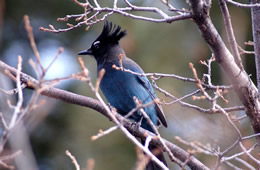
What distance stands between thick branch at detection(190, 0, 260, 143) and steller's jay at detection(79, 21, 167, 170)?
1627 mm

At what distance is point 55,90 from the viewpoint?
4008 millimetres

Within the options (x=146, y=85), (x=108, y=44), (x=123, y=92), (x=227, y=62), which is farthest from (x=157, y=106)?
(x=227, y=62)

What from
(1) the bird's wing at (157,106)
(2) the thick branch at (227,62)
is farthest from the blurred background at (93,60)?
(2) the thick branch at (227,62)

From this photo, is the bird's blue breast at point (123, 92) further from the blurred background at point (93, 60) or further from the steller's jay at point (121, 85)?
the blurred background at point (93, 60)

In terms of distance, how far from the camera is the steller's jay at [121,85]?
16.5 feet

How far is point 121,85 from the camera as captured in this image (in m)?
5.08

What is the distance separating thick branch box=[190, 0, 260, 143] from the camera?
292 centimetres

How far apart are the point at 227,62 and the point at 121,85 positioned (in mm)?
2105

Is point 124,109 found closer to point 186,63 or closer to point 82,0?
point 186,63

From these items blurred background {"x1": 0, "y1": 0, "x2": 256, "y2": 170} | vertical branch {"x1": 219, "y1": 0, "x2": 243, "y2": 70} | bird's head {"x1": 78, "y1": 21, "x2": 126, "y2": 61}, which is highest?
vertical branch {"x1": 219, "y1": 0, "x2": 243, "y2": 70}

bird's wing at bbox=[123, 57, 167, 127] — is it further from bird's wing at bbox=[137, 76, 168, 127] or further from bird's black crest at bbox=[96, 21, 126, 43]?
bird's black crest at bbox=[96, 21, 126, 43]

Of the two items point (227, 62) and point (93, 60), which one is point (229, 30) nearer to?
point (227, 62)

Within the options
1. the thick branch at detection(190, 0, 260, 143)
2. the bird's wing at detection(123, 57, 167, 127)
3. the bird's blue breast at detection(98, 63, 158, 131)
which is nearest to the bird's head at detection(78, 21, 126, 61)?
the bird's wing at detection(123, 57, 167, 127)

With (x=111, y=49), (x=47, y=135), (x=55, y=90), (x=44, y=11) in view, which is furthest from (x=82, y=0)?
(x=55, y=90)
